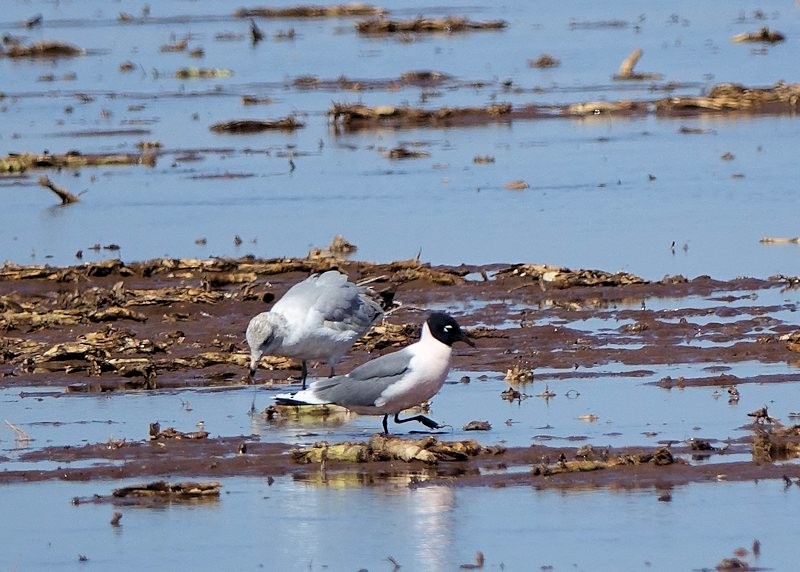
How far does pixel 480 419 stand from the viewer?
40.6 feet

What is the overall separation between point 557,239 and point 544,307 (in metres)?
3.34

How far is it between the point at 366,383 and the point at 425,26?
129 ft

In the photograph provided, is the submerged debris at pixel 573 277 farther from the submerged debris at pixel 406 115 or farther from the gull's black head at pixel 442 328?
the submerged debris at pixel 406 115

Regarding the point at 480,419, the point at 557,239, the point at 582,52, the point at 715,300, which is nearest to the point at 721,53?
the point at 582,52

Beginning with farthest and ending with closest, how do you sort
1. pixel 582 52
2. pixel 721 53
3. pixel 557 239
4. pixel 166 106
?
1. pixel 582 52
2. pixel 721 53
3. pixel 166 106
4. pixel 557 239

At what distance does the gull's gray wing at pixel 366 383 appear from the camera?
470 inches

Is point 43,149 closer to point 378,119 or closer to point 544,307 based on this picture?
point 378,119

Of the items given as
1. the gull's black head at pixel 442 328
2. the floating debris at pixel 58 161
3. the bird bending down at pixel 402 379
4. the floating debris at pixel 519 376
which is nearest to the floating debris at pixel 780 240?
the floating debris at pixel 519 376

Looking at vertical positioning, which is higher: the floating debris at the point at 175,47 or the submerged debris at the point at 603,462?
the floating debris at the point at 175,47

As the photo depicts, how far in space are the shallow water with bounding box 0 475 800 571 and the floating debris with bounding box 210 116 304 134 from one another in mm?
20547

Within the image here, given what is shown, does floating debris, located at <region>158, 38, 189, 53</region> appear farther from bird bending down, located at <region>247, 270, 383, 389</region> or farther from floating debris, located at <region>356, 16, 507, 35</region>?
bird bending down, located at <region>247, 270, 383, 389</region>

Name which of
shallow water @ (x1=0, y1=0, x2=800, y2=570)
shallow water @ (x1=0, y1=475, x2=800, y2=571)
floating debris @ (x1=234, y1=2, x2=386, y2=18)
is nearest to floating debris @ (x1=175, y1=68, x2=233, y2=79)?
shallow water @ (x1=0, y1=0, x2=800, y2=570)

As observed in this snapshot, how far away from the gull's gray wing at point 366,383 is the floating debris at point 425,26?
39046 mm

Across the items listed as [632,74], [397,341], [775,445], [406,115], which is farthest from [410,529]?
[632,74]
